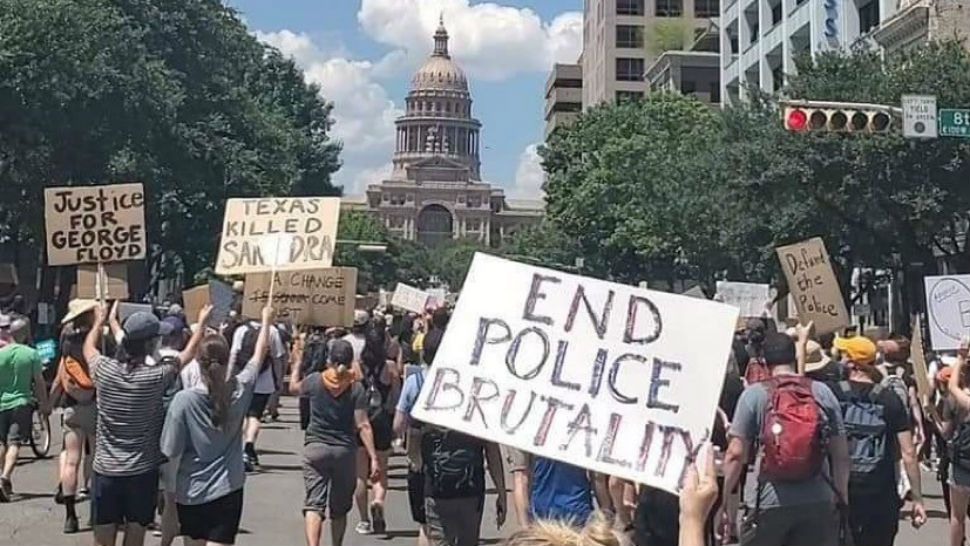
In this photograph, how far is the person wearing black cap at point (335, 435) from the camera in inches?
372

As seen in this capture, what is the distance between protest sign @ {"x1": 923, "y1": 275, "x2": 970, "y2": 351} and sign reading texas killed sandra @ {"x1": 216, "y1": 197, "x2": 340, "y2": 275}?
470 cm

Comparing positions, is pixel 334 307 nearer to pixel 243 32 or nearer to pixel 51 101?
pixel 51 101

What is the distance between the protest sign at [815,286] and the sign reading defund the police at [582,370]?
8.16m

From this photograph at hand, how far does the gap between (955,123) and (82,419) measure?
12082 mm

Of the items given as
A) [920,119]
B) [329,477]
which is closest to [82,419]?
[329,477]

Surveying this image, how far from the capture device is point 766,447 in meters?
6.80

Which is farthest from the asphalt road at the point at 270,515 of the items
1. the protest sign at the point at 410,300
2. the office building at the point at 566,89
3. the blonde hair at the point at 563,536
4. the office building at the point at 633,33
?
the office building at the point at 566,89

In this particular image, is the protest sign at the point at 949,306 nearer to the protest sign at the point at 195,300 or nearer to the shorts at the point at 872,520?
the shorts at the point at 872,520

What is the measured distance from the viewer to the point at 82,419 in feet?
36.9

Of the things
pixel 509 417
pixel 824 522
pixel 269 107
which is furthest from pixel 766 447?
pixel 269 107

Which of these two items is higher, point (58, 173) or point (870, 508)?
point (58, 173)

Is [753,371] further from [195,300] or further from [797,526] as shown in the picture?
[195,300]

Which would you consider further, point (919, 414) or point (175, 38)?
point (175, 38)

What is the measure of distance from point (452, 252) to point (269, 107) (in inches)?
4009
